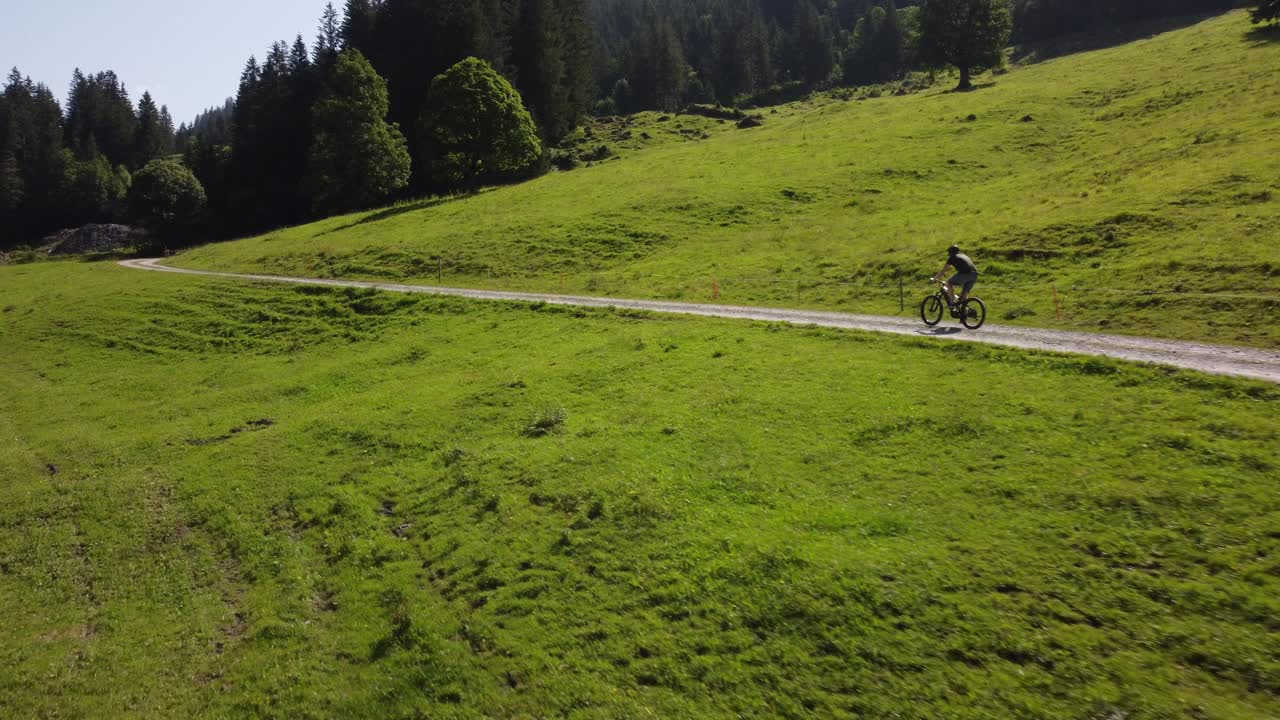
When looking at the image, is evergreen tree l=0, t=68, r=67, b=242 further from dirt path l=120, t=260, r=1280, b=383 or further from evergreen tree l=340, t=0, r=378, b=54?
dirt path l=120, t=260, r=1280, b=383

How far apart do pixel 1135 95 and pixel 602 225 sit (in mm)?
54410

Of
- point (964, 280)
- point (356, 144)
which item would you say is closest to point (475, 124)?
point (356, 144)

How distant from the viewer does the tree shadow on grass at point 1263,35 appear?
241ft

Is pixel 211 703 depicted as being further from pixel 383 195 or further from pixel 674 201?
pixel 383 195

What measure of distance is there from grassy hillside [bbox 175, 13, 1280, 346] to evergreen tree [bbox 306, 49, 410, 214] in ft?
29.5

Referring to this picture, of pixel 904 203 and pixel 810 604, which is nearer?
pixel 810 604

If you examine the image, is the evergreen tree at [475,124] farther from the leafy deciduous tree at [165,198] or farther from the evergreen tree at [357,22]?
the evergreen tree at [357,22]

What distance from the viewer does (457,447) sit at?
2028 centimetres

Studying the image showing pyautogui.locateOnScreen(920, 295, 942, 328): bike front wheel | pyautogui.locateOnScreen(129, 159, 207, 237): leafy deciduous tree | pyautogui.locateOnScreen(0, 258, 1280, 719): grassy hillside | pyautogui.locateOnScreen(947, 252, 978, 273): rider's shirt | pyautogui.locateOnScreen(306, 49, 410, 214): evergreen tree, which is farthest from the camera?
pyautogui.locateOnScreen(129, 159, 207, 237): leafy deciduous tree

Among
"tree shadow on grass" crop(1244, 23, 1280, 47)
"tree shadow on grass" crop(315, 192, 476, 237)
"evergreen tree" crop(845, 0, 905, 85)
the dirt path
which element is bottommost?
the dirt path

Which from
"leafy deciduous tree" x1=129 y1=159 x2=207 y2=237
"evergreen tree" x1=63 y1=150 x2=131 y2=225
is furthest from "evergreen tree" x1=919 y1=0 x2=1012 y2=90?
"evergreen tree" x1=63 y1=150 x2=131 y2=225

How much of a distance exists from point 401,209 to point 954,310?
63287mm

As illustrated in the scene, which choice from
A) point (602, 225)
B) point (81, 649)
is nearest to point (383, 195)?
point (602, 225)

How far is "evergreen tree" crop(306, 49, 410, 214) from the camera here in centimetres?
7931
